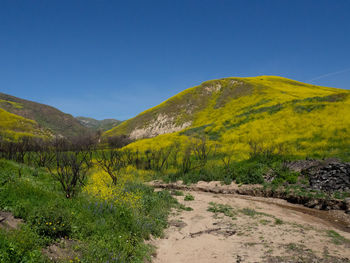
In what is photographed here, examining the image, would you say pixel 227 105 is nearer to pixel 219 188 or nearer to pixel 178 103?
pixel 178 103

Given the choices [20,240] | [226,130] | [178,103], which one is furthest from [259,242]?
[178,103]

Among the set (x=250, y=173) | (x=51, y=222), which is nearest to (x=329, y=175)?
(x=250, y=173)

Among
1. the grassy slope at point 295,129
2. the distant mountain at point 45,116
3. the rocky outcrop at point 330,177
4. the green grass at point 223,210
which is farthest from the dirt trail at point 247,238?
the distant mountain at point 45,116

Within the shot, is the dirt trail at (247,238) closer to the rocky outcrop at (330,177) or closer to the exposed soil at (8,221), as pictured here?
the rocky outcrop at (330,177)

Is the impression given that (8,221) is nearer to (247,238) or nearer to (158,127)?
(247,238)

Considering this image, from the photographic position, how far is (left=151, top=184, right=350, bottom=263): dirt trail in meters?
7.88

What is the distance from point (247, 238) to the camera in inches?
370

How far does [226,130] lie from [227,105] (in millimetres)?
34644

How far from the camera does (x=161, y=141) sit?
138 feet

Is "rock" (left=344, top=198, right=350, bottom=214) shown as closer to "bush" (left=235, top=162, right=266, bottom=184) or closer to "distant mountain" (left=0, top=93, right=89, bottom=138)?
"bush" (left=235, top=162, right=266, bottom=184)

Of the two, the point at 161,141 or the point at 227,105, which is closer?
the point at 161,141

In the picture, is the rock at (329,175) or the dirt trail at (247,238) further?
the rock at (329,175)

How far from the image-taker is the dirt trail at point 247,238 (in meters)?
7.88

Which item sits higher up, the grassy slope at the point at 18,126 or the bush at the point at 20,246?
the grassy slope at the point at 18,126
